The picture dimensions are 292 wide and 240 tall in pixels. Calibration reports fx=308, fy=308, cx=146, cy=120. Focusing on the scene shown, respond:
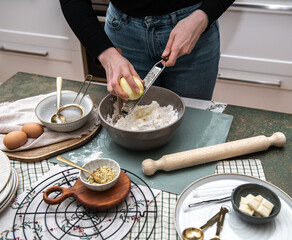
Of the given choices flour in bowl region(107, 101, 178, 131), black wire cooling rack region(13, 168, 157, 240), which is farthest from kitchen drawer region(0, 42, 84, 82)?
black wire cooling rack region(13, 168, 157, 240)

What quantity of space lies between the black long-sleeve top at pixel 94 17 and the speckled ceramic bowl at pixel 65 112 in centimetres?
20

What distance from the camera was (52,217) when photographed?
79 centimetres

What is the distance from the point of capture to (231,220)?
77cm

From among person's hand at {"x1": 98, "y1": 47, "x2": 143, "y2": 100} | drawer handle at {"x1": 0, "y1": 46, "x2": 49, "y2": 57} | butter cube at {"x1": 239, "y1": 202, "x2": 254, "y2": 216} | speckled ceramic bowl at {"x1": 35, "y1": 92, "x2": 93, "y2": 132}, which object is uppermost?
person's hand at {"x1": 98, "y1": 47, "x2": 143, "y2": 100}

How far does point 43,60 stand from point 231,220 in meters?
2.24

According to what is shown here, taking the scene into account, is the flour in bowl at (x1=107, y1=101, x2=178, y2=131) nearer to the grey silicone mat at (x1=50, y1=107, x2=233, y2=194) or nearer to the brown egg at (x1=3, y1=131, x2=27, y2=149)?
the grey silicone mat at (x1=50, y1=107, x2=233, y2=194)

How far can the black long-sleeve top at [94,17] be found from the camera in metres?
1.09

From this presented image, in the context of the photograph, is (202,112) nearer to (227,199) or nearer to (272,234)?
(227,199)

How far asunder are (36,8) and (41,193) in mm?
1860

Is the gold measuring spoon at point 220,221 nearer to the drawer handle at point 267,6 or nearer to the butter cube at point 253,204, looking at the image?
the butter cube at point 253,204

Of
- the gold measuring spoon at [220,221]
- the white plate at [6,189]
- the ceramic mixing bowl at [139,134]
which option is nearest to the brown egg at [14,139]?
the white plate at [6,189]

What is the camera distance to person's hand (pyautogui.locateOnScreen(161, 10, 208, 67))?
3.38ft

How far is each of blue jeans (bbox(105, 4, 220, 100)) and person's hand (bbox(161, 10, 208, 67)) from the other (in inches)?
3.7

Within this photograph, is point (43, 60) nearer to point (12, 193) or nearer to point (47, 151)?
point (47, 151)
